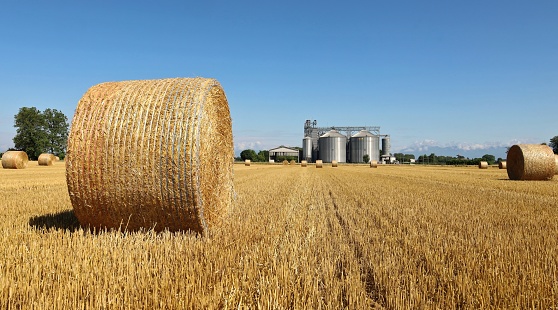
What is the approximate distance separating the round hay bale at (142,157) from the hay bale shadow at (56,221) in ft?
1.31

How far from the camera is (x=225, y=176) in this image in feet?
22.8

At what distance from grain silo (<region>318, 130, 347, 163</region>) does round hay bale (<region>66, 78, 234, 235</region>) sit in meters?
87.9

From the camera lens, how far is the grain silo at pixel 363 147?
93.8 m

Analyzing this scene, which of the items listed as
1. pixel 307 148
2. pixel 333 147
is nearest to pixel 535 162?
pixel 333 147

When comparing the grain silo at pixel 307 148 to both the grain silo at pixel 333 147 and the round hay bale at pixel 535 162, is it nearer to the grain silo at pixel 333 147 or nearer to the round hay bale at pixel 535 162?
the grain silo at pixel 333 147

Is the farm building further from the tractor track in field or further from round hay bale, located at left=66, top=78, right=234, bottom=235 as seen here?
the tractor track in field

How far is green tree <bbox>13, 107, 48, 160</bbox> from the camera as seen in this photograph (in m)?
67.4

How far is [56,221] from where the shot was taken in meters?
5.91

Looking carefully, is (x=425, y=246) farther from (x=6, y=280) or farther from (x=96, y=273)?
(x=6, y=280)

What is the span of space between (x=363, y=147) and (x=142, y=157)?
92147mm

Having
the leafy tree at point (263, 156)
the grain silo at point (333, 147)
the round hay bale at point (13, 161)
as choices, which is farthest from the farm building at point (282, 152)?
the round hay bale at point (13, 161)

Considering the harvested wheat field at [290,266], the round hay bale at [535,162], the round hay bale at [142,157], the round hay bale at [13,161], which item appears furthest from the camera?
the round hay bale at [13,161]

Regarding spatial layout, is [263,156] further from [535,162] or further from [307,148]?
[535,162]

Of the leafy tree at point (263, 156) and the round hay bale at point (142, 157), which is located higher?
the leafy tree at point (263, 156)
